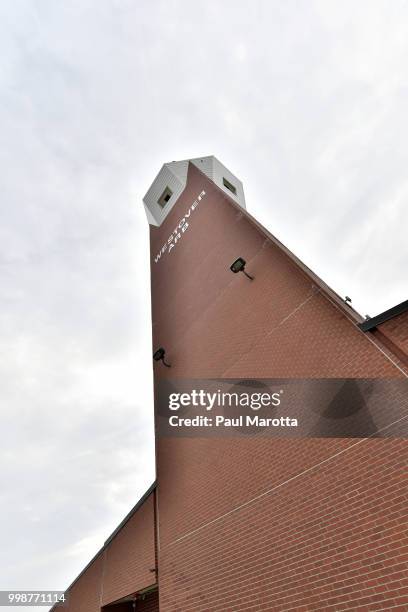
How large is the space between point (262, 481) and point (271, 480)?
241mm

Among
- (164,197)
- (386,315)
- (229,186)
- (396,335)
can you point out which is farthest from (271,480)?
(229,186)

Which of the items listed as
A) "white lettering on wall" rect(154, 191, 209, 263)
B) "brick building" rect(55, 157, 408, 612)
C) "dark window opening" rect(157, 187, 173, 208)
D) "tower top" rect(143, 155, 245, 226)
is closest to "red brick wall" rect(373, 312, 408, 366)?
"brick building" rect(55, 157, 408, 612)

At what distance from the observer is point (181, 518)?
845 centimetres

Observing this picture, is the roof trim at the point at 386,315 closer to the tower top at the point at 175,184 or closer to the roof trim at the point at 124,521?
the roof trim at the point at 124,521

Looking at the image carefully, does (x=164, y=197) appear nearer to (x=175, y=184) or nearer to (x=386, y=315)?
(x=175, y=184)

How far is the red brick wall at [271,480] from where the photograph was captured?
5.03 m

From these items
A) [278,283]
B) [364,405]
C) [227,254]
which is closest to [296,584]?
[364,405]

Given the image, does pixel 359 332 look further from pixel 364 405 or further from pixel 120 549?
pixel 120 549

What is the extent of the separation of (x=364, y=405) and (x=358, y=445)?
0.62 metres

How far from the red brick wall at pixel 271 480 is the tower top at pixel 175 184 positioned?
5.63 meters

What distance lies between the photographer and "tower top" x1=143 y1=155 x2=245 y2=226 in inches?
648

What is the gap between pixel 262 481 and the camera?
6.79 metres

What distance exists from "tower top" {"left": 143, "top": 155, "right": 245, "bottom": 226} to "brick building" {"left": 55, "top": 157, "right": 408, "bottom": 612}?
4.21 meters

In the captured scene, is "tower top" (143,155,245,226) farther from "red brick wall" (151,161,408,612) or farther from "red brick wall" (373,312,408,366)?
"red brick wall" (373,312,408,366)
